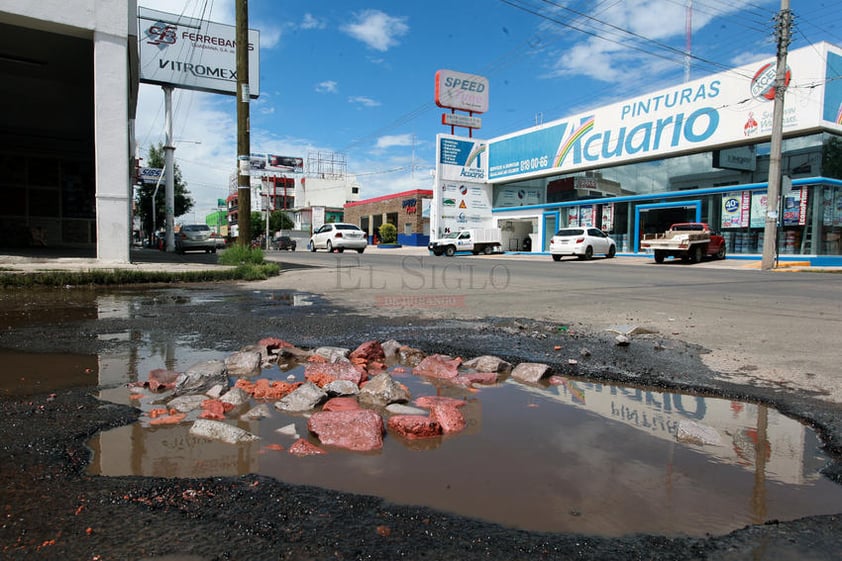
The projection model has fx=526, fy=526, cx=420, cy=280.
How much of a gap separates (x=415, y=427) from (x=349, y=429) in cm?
35

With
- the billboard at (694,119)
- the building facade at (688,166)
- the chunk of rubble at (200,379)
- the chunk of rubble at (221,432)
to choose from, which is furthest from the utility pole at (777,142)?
the chunk of rubble at (221,432)

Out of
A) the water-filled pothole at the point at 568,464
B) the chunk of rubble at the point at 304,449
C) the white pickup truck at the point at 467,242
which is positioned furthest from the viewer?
the white pickup truck at the point at 467,242

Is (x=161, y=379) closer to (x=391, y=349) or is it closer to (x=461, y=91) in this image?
(x=391, y=349)

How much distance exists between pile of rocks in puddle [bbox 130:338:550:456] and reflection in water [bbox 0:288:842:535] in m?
0.08

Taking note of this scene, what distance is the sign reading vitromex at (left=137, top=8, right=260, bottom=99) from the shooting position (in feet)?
91.2

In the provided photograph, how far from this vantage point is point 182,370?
4.02 m

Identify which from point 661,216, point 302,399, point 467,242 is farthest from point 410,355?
point 467,242

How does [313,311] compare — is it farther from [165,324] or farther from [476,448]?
[476,448]

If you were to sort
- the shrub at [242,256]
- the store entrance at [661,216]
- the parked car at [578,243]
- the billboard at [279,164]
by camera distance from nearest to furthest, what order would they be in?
the shrub at [242,256], the parked car at [578,243], the store entrance at [661,216], the billboard at [279,164]

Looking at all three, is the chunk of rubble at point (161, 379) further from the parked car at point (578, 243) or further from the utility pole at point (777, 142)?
the parked car at point (578, 243)

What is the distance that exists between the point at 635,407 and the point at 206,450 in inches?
101

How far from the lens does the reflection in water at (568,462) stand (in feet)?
6.91

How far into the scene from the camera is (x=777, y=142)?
66.5ft

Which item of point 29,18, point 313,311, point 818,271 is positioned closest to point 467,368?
point 313,311
